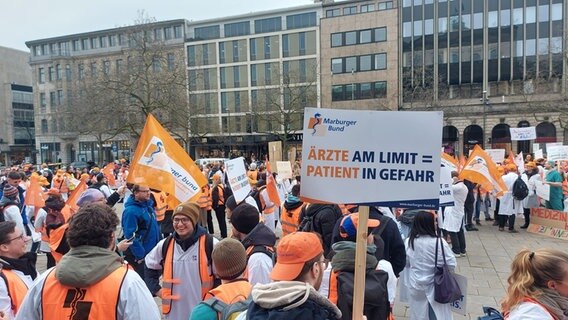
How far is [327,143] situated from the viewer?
252cm

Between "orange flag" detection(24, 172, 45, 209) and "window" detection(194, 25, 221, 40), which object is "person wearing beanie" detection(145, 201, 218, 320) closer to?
"orange flag" detection(24, 172, 45, 209)

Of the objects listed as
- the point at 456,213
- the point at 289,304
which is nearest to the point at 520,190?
the point at 456,213

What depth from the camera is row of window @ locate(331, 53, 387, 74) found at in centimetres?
4853

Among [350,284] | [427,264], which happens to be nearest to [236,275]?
[350,284]

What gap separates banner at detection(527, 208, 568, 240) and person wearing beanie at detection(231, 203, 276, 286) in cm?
925

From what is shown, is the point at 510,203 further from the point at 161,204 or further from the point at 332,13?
the point at 332,13

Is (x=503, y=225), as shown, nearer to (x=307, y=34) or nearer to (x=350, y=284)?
(x=350, y=284)

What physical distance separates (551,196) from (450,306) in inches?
325

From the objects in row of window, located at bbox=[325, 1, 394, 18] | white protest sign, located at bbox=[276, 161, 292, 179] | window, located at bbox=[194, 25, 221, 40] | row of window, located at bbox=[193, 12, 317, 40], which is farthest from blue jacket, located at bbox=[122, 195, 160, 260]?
window, located at bbox=[194, 25, 221, 40]

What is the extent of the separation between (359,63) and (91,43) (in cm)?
4168

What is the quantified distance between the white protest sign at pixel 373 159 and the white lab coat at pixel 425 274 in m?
2.13

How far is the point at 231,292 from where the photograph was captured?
96.1 inches

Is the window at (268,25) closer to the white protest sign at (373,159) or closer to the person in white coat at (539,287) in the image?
the white protest sign at (373,159)

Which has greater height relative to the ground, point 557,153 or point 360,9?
point 360,9
